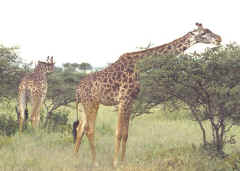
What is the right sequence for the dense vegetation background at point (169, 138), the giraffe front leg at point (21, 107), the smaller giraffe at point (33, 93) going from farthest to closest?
the smaller giraffe at point (33, 93) < the giraffe front leg at point (21, 107) < the dense vegetation background at point (169, 138)

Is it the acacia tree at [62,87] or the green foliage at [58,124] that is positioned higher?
the acacia tree at [62,87]

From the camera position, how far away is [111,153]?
8.44 m

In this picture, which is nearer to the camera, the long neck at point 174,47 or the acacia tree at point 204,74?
the acacia tree at point 204,74

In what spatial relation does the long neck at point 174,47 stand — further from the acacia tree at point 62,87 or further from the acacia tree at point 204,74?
the acacia tree at point 62,87

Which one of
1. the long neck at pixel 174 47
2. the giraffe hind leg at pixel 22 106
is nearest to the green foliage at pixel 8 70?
the giraffe hind leg at pixel 22 106

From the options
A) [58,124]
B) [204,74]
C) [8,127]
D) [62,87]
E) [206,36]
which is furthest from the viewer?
[62,87]

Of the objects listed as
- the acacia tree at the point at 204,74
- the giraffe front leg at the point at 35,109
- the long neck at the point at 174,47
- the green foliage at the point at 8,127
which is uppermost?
the long neck at the point at 174,47

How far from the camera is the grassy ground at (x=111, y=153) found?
6.59 meters

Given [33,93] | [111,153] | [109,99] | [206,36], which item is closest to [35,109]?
[33,93]

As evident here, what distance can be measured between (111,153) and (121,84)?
2.20 meters

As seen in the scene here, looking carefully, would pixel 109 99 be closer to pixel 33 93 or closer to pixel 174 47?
pixel 174 47

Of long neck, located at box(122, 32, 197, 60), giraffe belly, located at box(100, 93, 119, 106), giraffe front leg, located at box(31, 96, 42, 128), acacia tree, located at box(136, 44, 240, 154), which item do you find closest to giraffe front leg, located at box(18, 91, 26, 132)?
giraffe front leg, located at box(31, 96, 42, 128)

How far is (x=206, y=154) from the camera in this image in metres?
7.36

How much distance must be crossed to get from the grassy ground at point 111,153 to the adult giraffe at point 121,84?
2.15 feet
